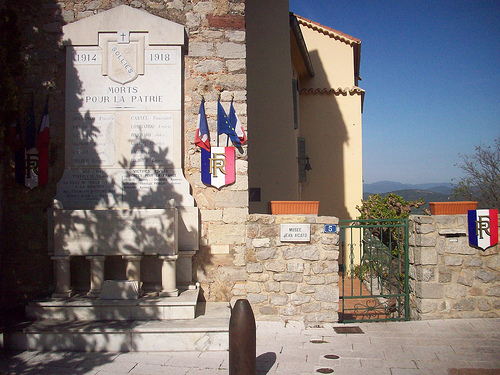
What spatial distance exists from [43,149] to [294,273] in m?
4.14

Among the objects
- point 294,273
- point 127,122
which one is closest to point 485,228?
point 294,273

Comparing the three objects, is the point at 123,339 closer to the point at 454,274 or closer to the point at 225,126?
the point at 225,126

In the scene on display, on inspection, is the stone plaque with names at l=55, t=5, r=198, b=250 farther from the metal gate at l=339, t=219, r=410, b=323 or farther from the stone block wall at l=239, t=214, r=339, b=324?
the metal gate at l=339, t=219, r=410, b=323

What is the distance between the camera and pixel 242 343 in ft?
12.8

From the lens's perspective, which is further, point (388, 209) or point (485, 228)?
point (388, 209)

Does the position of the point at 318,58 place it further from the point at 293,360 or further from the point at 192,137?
the point at 293,360

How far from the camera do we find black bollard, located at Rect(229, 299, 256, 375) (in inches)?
153

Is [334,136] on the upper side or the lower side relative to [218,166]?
upper

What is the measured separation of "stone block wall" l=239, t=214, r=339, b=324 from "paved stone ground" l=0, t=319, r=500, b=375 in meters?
0.30

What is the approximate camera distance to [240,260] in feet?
20.9

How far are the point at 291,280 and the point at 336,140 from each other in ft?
29.8

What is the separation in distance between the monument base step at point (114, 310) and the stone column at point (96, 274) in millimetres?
208

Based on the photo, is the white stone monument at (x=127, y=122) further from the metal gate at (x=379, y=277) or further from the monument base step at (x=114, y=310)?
the metal gate at (x=379, y=277)

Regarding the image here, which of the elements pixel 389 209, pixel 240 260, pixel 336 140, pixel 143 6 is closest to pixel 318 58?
pixel 336 140
